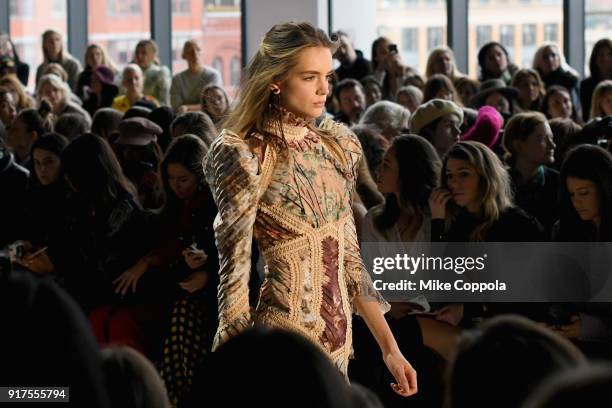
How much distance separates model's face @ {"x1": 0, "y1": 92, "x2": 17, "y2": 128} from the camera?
8.56m

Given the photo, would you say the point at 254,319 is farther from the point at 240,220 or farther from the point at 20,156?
the point at 20,156

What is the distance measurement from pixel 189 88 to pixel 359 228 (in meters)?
4.41

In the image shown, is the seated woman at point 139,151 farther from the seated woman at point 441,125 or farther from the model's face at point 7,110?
the model's face at point 7,110

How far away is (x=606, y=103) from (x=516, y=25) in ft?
18.6

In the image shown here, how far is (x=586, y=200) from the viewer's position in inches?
186

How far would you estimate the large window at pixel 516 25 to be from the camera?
40.3ft

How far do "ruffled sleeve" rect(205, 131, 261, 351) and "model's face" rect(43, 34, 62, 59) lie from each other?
8.25 m

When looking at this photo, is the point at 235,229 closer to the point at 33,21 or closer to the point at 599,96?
the point at 599,96

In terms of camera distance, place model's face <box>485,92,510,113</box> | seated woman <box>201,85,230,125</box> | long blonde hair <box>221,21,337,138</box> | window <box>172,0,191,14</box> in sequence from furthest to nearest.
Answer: window <box>172,0,191,14</box>, model's face <box>485,92,510,113</box>, seated woman <box>201,85,230,125</box>, long blonde hair <box>221,21,337,138</box>

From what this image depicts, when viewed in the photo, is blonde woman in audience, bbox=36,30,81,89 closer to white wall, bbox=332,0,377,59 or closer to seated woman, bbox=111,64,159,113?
seated woman, bbox=111,64,159,113

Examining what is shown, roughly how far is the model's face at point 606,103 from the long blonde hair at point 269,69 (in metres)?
4.39

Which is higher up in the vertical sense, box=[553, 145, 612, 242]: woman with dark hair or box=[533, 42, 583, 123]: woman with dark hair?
box=[533, 42, 583, 123]: woman with dark hair

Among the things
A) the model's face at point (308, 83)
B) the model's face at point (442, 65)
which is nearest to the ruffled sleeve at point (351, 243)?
the model's face at point (308, 83)

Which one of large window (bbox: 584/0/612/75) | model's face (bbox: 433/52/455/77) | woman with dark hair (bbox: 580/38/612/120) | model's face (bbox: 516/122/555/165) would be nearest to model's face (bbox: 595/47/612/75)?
woman with dark hair (bbox: 580/38/612/120)
